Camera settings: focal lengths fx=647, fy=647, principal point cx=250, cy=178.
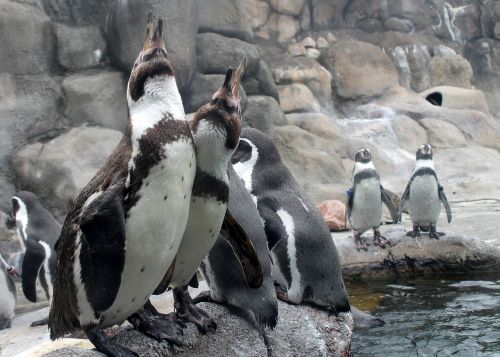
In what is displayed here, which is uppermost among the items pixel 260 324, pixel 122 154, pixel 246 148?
pixel 122 154

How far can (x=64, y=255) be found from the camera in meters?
2.23

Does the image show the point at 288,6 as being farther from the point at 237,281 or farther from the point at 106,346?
the point at 106,346

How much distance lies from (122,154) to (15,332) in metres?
3.40

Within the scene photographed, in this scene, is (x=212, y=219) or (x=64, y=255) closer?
(x=64, y=255)

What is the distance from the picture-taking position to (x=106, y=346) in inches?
82.8

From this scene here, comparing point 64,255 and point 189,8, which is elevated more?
point 189,8

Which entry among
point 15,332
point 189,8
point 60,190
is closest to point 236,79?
point 15,332

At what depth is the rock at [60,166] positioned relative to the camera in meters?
8.80

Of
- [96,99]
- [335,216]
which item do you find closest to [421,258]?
[335,216]

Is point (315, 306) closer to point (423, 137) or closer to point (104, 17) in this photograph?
point (104, 17)

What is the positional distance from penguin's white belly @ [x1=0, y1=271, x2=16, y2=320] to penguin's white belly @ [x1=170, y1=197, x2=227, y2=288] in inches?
138

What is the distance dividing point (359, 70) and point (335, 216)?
25.0ft

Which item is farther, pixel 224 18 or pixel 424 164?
pixel 224 18

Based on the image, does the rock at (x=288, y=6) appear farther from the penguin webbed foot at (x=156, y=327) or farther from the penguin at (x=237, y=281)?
the penguin webbed foot at (x=156, y=327)
